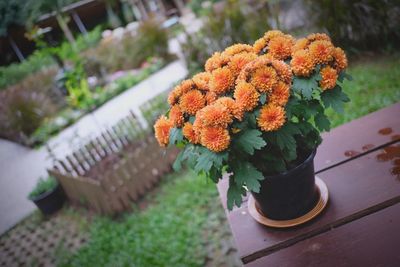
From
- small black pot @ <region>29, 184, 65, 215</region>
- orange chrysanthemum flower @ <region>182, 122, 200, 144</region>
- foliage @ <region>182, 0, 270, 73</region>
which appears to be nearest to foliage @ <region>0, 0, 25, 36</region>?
foliage @ <region>182, 0, 270, 73</region>

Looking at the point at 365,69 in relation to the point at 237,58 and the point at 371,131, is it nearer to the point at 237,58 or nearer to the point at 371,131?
the point at 371,131

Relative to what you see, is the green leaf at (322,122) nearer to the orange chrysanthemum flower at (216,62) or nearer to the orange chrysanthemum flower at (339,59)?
the orange chrysanthemum flower at (339,59)

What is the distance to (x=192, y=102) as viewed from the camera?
1314mm

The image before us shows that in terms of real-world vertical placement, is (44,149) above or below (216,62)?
below

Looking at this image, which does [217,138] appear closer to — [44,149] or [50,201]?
[50,201]

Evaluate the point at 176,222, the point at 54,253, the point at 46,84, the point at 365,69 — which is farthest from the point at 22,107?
the point at 365,69

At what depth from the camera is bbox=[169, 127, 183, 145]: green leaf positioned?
1.33 m

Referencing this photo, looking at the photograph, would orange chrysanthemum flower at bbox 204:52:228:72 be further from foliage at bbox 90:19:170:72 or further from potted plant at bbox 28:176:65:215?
foliage at bbox 90:19:170:72

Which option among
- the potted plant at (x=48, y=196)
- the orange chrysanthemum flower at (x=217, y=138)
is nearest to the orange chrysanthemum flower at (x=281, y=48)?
the orange chrysanthemum flower at (x=217, y=138)

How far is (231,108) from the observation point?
1.20 meters

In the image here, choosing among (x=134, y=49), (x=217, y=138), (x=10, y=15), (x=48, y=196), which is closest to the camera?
(x=217, y=138)

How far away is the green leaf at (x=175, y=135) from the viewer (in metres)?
1.33

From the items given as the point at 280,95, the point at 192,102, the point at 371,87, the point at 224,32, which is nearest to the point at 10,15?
the point at 224,32

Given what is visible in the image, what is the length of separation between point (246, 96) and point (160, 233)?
280 centimetres
